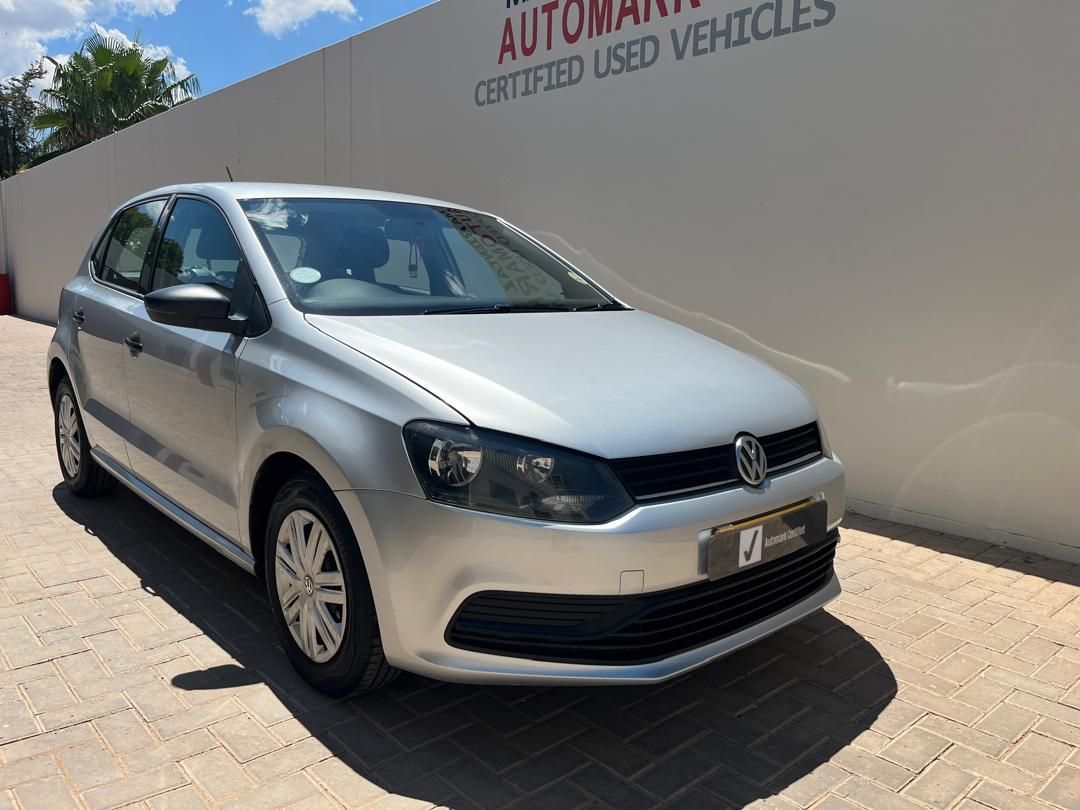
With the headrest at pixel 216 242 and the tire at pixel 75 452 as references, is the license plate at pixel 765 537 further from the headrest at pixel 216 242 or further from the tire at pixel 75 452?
the tire at pixel 75 452

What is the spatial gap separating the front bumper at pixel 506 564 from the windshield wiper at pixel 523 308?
0.93 metres

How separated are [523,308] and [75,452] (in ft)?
9.90

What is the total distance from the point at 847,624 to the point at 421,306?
2.14m

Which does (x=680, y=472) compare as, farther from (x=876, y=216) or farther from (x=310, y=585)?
(x=876, y=216)

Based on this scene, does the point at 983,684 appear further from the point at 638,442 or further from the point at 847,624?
the point at 638,442

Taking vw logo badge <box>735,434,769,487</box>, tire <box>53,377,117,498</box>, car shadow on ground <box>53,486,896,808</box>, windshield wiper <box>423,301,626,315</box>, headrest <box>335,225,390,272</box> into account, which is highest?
headrest <box>335,225,390,272</box>

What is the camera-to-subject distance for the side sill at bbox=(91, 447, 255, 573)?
311 centimetres

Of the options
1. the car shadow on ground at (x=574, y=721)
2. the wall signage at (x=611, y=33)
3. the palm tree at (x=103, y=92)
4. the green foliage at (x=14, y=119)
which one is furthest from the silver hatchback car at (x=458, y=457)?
the green foliage at (x=14, y=119)

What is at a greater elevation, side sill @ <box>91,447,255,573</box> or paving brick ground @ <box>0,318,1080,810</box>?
side sill @ <box>91,447,255,573</box>

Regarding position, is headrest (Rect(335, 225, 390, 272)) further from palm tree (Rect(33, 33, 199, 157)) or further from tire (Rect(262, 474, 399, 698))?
palm tree (Rect(33, 33, 199, 157))

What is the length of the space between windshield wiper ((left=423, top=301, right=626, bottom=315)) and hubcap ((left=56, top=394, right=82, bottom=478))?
2693mm

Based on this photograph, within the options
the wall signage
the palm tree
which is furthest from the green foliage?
the wall signage

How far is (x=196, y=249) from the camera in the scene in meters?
3.56

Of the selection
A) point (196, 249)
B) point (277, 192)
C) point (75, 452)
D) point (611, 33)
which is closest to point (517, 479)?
point (277, 192)
